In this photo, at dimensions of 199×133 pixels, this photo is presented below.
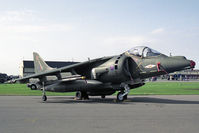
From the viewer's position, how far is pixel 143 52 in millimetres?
14500

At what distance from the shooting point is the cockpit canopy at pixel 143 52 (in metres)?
14.3

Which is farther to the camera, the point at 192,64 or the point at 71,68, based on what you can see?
the point at 71,68

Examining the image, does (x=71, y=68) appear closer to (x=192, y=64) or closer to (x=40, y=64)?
(x=40, y=64)

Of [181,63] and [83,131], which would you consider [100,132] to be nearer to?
[83,131]

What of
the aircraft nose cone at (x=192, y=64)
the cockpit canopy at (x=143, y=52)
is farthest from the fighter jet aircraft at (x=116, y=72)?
the aircraft nose cone at (x=192, y=64)

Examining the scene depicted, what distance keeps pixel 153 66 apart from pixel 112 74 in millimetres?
2555

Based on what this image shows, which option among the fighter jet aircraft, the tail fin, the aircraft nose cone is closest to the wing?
the fighter jet aircraft

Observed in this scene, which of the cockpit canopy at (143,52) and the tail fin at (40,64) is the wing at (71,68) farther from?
the tail fin at (40,64)

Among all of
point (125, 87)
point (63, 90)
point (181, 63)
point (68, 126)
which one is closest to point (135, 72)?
point (125, 87)

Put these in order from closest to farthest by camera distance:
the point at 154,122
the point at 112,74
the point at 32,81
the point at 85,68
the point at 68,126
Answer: the point at 68,126
the point at 154,122
the point at 112,74
the point at 85,68
the point at 32,81

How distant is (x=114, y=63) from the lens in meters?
14.8

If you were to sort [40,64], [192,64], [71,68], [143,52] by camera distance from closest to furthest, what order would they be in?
[192,64] → [143,52] → [71,68] → [40,64]

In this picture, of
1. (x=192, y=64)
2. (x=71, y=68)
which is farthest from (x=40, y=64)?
(x=192, y=64)

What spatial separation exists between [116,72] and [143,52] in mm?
2042
